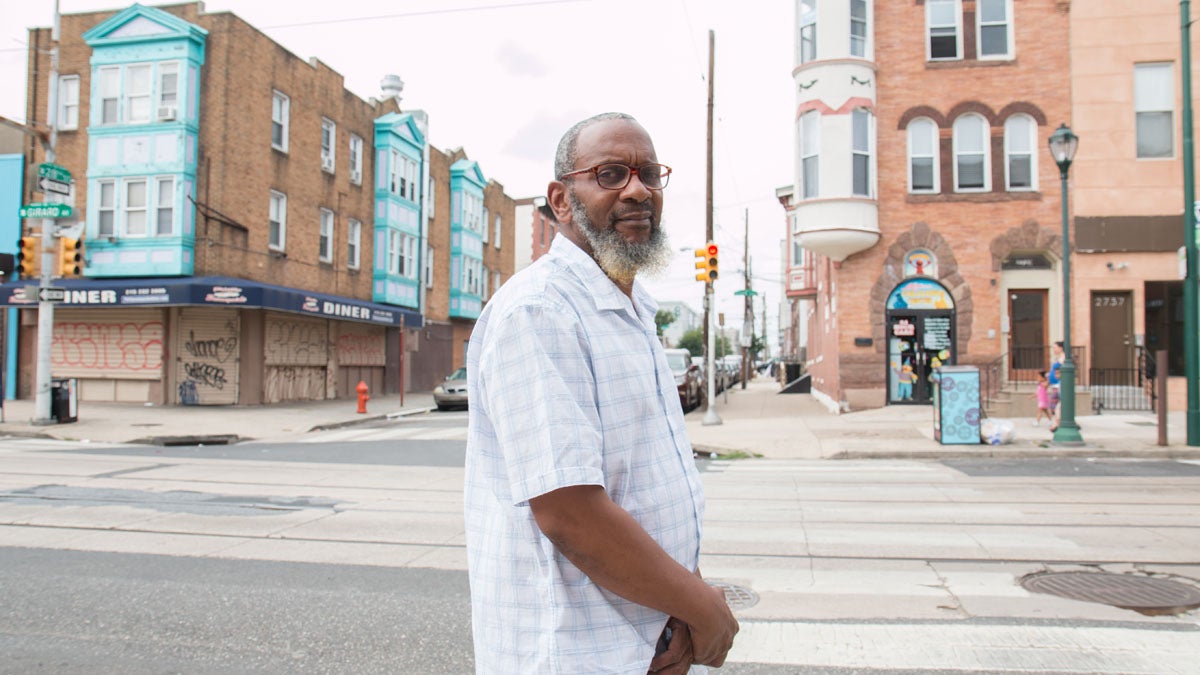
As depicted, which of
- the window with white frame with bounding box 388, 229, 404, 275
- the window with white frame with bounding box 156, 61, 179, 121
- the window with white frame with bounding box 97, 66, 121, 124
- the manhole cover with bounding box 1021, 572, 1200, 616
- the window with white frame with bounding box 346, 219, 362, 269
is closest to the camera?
the manhole cover with bounding box 1021, 572, 1200, 616

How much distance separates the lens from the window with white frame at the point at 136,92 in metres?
22.6

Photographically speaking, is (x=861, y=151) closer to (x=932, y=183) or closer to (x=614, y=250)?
(x=932, y=183)

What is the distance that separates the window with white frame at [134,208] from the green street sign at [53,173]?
16.2ft

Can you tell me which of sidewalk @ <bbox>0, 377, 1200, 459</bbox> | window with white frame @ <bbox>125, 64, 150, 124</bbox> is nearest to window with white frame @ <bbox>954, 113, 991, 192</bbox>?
sidewalk @ <bbox>0, 377, 1200, 459</bbox>

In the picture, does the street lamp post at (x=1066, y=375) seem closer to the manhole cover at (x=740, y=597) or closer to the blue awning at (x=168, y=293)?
the manhole cover at (x=740, y=597)

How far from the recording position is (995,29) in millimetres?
20609

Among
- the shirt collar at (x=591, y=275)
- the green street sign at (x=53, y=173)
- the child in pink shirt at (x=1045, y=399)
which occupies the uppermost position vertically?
the green street sign at (x=53, y=173)

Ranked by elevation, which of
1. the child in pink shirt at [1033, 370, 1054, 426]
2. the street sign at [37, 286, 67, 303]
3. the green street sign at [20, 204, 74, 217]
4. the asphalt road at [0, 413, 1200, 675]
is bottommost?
the asphalt road at [0, 413, 1200, 675]

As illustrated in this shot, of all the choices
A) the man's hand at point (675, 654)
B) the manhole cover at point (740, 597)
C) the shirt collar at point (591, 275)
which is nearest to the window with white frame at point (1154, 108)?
the manhole cover at point (740, 597)

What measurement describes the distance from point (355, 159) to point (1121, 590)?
2916 cm

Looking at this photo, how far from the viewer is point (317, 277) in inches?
1082

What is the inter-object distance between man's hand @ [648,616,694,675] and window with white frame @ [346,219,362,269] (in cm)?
2963

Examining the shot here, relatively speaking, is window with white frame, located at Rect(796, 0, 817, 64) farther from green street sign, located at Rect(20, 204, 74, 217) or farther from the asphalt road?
green street sign, located at Rect(20, 204, 74, 217)

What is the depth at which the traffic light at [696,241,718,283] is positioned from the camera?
18.1 m
